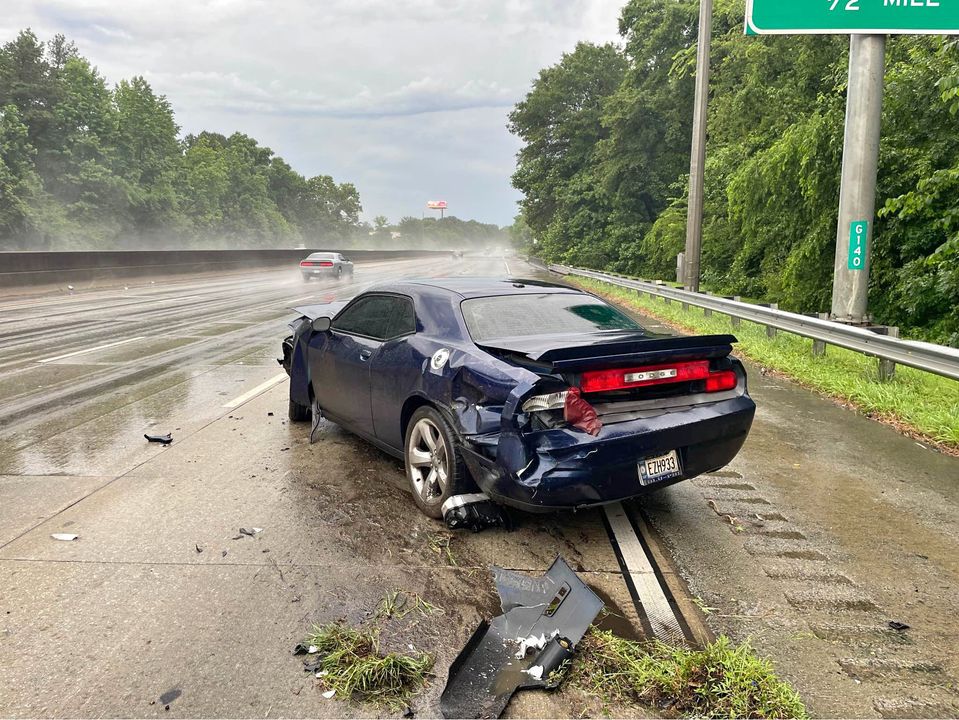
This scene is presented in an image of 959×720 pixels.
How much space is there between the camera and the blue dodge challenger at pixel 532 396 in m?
3.92

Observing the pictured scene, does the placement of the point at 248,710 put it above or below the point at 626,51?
below

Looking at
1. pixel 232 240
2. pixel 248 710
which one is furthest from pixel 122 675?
pixel 232 240

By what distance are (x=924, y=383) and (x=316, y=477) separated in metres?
7.18

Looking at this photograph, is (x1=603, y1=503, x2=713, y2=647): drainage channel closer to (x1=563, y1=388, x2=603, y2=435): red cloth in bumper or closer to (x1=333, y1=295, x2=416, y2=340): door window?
(x1=563, y1=388, x2=603, y2=435): red cloth in bumper

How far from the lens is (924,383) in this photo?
28.2 feet

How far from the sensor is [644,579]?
3.77 metres

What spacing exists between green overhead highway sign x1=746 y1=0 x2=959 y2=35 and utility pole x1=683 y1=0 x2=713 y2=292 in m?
6.94

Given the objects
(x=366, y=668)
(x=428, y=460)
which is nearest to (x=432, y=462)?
(x=428, y=460)

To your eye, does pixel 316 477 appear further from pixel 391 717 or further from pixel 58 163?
pixel 58 163

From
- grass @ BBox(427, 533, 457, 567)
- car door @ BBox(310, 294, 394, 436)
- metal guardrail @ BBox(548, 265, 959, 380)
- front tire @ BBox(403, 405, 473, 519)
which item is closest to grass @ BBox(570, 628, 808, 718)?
grass @ BBox(427, 533, 457, 567)

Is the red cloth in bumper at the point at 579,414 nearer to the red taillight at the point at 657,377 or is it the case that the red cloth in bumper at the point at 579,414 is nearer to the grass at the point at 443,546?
the red taillight at the point at 657,377

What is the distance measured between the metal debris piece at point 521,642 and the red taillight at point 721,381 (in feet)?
5.31

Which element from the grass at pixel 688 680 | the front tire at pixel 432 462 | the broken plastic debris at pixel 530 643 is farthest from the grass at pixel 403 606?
the front tire at pixel 432 462

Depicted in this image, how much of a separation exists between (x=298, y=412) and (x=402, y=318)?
2.17m
